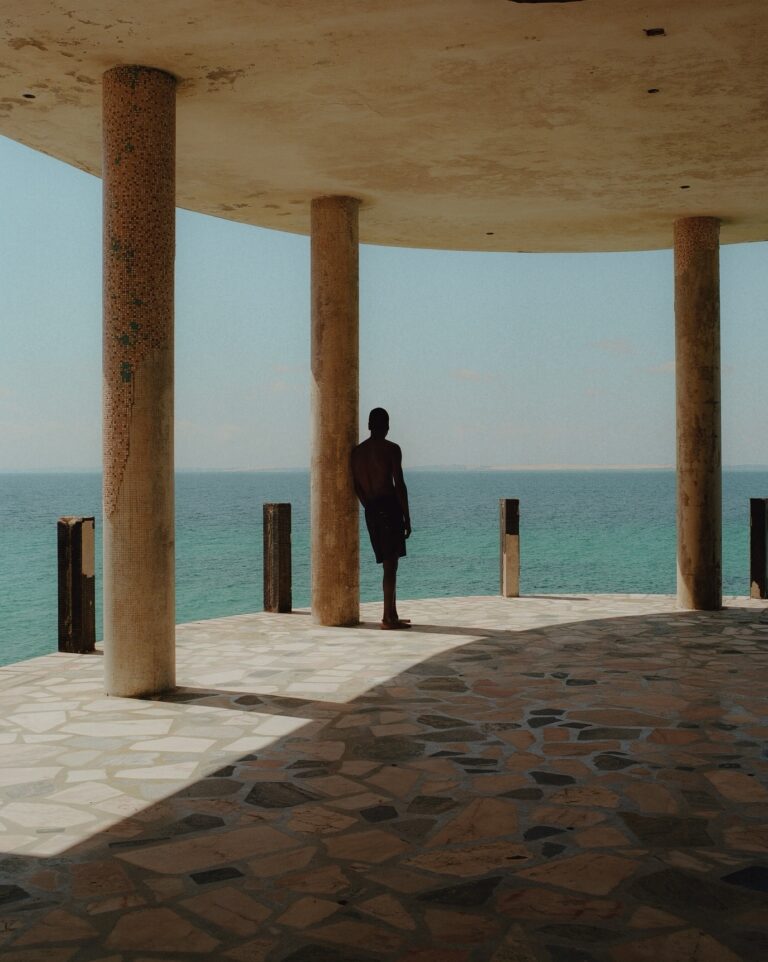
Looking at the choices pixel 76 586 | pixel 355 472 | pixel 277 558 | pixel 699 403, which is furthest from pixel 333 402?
pixel 699 403

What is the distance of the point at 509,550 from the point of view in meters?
12.7

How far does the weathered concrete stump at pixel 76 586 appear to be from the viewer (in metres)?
8.65

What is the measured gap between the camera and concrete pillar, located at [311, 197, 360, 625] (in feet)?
32.9

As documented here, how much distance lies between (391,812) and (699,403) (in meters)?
8.02

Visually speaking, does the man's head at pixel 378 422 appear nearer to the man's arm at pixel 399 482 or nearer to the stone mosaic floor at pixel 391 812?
the man's arm at pixel 399 482

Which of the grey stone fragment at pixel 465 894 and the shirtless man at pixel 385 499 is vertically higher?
the shirtless man at pixel 385 499

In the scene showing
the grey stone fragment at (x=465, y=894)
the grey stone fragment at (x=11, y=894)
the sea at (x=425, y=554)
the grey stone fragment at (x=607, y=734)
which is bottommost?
the sea at (x=425, y=554)

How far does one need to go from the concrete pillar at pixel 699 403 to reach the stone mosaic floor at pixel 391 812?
328 cm

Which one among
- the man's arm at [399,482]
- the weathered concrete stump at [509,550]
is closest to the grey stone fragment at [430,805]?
the man's arm at [399,482]

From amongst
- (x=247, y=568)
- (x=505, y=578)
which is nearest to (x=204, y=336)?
(x=247, y=568)

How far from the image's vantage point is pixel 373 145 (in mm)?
8516

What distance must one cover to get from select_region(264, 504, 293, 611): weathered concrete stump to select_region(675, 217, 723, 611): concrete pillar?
15.2 feet

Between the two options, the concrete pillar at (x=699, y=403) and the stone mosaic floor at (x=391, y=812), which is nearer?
the stone mosaic floor at (x=391, y=812)

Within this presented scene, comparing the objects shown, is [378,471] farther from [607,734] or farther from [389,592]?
[607,734]
